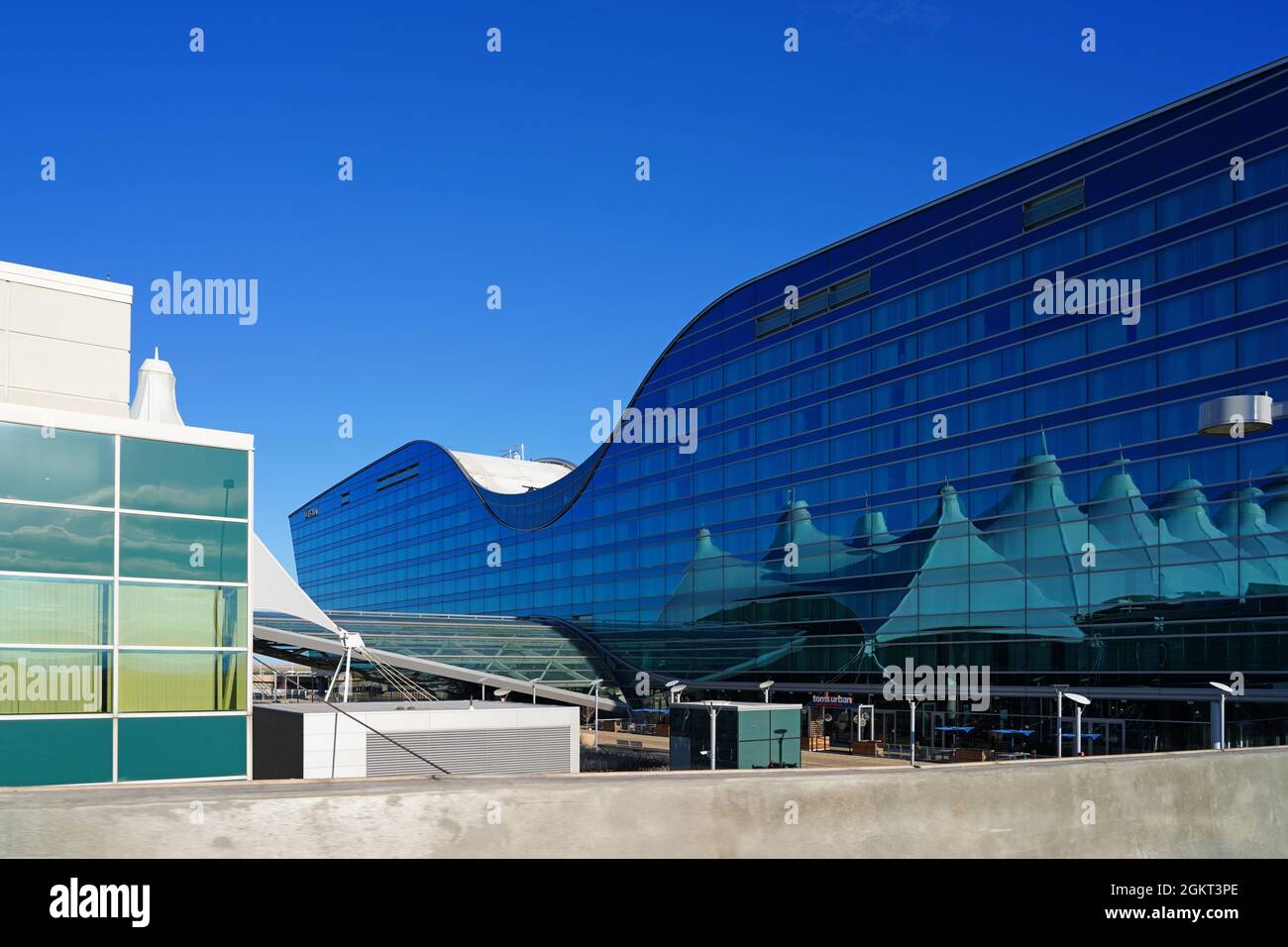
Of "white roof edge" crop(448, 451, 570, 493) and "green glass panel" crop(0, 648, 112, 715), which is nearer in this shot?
"green glass panel" crop(0, 648, 112, 715)

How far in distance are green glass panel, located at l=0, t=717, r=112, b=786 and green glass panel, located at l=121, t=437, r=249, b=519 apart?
3022mm

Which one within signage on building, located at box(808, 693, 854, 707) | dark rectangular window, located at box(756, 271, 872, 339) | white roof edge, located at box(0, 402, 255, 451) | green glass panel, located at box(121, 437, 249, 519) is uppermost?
dark rectangular window, located at box(756, 271, 872, 339)

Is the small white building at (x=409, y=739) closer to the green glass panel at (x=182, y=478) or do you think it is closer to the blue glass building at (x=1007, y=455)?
the green glass panel at (x=182, y=478)

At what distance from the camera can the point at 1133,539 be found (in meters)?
41.0

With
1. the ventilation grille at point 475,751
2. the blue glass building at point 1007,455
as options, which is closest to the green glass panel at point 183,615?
the ventilation grille at point 475,751

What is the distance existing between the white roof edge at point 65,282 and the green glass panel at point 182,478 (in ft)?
11.3

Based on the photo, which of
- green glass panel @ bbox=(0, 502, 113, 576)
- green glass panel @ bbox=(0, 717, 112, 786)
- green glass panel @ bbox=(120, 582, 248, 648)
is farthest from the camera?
green glass panel @ bbox=(120, 582, 248, 648)

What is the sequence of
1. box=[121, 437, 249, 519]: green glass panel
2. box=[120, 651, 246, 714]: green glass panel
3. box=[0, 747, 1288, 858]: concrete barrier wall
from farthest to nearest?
box=[121, 437, 249, 519]: green glass panel, box=[120, 651, 246, 714]: green glass panel, box=[0, 747, 1288, 858]: concrete barrier wall

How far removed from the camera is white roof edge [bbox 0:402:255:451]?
15.2 metres

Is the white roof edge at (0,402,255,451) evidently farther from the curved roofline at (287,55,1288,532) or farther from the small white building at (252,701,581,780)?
the curved roofline at (287,55,1288,532)

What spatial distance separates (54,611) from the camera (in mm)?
15297

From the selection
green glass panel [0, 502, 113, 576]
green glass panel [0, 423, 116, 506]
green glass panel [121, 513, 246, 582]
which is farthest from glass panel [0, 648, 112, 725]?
green glass panel [0, 423, 116, 506]

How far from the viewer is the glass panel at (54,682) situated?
48.9 feet

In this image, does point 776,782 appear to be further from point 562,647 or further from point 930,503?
point 562,647
